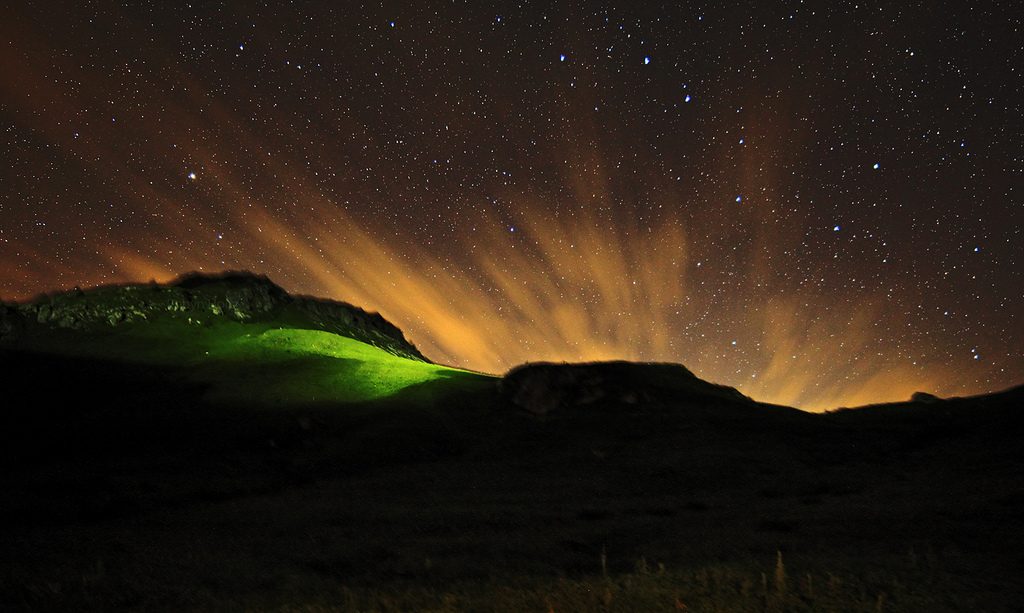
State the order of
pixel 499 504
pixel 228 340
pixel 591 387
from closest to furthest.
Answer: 1. pixel 499 504
2. pixel 591 387
3. pixel 228 340

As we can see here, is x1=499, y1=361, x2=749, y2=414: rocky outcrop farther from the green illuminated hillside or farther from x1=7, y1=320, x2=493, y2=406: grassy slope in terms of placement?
x1=7, y1=320, x2=493, y2=406: grassy slope

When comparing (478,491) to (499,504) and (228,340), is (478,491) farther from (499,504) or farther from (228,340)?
(228,340)

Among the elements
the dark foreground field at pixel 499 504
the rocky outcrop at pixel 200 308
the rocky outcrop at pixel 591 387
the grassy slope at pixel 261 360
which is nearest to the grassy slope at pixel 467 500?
the dark foreground field at pixel 499 504

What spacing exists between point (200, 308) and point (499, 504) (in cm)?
10697

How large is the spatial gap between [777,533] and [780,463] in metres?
22.1

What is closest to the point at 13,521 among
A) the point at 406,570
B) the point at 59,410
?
the point at 406,570

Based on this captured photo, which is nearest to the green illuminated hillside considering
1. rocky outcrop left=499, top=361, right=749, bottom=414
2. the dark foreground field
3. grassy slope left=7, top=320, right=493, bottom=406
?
grassy slope left=7, top=320, right=493, bottom=406

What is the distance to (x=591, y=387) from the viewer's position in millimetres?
71375

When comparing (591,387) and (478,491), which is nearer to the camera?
(478,491)

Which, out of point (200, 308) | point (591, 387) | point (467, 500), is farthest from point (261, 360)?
point (467, 500)

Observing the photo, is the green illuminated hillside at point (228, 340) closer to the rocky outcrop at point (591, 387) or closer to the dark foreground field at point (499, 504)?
the dark foreground field at point (499, 504)

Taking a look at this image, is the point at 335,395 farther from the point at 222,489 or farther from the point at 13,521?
the point at 13,521

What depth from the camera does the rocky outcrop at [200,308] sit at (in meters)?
105

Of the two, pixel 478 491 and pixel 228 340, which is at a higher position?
pixel 228 340
